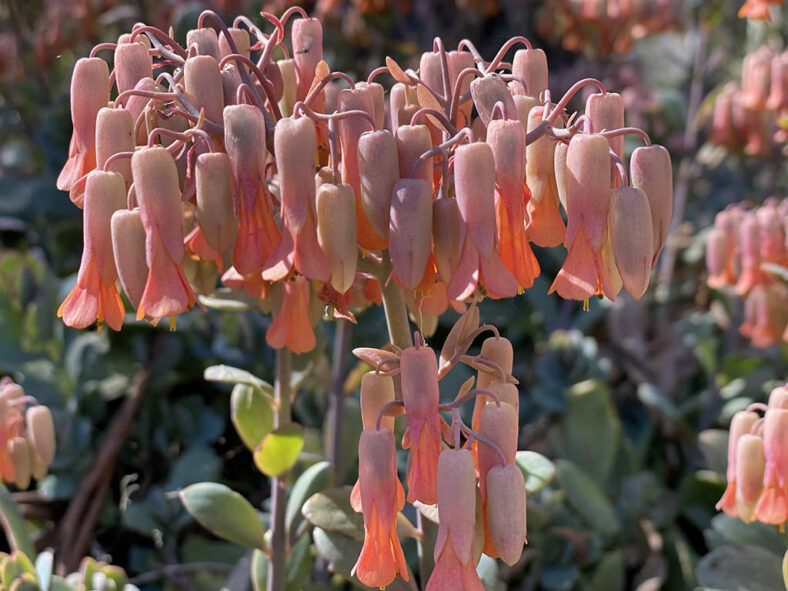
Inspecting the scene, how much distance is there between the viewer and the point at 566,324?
2113mm

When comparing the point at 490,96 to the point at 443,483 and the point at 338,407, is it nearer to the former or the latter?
the point at 443,483

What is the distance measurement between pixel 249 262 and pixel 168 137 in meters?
0.15

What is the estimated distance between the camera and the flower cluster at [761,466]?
0.96 m

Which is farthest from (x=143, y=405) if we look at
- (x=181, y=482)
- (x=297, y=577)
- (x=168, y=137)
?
(x=168, y=137)

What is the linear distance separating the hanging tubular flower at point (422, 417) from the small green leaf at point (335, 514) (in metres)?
0.16

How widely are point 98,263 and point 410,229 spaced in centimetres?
25

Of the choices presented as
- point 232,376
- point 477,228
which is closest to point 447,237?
point 477,228

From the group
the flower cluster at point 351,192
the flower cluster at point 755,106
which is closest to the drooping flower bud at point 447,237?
the flower cluster at point 351,192

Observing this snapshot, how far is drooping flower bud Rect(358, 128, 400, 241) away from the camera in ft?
2.20

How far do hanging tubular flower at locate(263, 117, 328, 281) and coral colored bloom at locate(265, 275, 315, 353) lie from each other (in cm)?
19

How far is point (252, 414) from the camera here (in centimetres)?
105

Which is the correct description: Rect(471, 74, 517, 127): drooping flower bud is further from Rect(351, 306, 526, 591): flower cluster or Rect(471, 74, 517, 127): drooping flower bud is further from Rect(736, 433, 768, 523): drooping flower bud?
Rect(736, 433, 768, 523): drooping flower bud

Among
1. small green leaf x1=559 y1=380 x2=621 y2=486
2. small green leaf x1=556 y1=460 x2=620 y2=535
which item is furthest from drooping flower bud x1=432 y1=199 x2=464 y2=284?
small green leaf x1=559 y1=380 x2=621 y2=486

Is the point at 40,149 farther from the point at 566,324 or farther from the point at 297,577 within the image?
the point at 297,577
